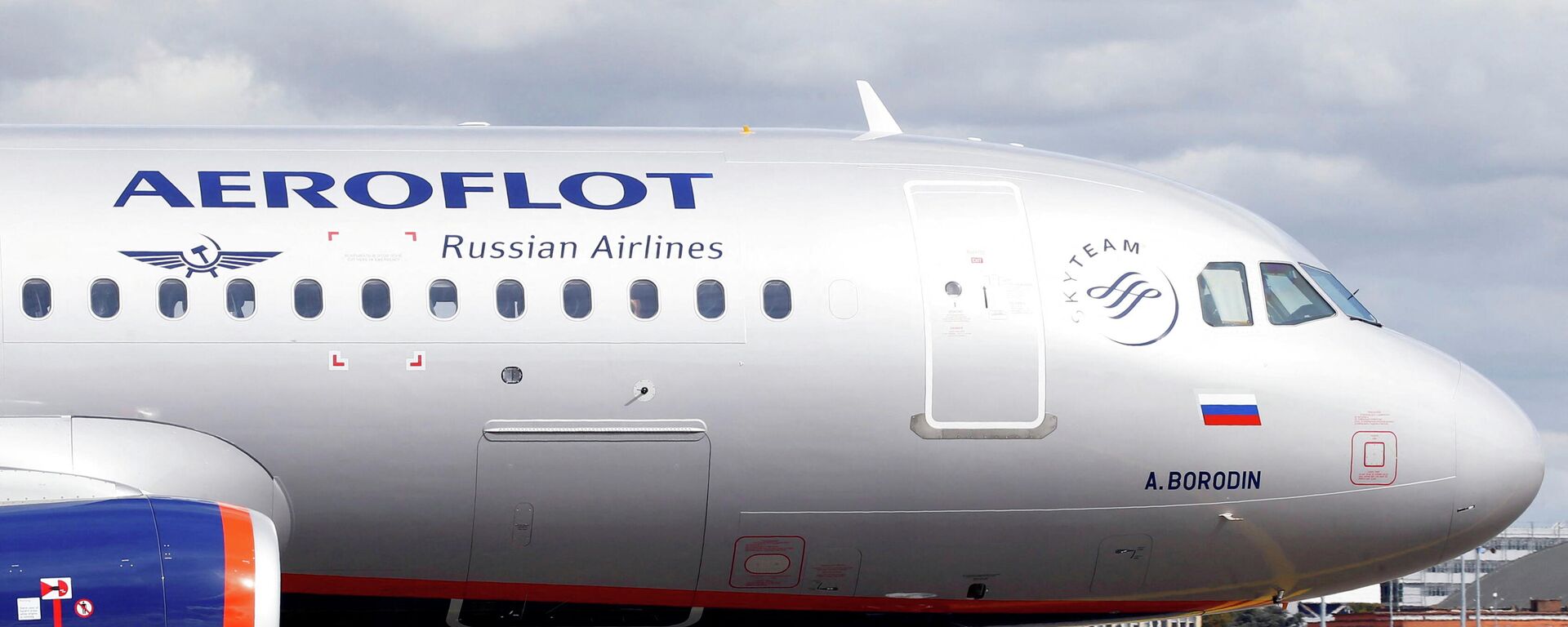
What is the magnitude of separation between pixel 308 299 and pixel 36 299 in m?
1.65

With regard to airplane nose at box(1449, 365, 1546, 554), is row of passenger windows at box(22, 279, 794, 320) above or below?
above

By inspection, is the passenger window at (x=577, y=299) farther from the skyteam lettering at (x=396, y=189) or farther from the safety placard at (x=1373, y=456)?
the safety placard at (x=1373, y=456)

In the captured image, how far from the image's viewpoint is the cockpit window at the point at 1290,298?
40.3ft

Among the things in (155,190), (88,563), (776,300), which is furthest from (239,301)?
(776,300)

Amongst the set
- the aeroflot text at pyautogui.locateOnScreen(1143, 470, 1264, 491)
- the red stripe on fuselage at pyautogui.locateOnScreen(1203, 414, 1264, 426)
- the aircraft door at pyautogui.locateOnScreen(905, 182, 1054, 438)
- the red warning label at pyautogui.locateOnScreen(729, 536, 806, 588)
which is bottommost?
the red warning label at pyautogui.locateOnScreen(729, 536, 806, 588)

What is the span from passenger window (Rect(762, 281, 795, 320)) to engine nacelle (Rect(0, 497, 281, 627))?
3.42 meters

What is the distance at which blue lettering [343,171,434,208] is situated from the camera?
11.5 meters

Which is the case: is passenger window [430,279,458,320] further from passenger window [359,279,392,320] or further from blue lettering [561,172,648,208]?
blue lettering [561,172,648,208]

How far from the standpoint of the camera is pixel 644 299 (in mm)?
11414

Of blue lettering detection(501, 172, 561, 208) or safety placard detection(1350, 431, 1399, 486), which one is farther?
safety placard detection(1350, 431, 1399, 486)

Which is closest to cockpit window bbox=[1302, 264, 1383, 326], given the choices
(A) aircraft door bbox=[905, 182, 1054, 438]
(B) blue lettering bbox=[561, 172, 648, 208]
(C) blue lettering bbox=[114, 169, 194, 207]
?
(A) aircraft door bbox=[905, 182, 1054, 438]

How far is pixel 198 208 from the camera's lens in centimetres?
1130

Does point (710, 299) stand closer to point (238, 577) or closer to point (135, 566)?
point (238, 577)

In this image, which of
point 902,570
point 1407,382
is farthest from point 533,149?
point 1407,382
